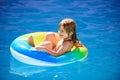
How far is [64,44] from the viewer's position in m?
3.56

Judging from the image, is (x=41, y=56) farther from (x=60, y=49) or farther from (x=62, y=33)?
(x=62, y=33)

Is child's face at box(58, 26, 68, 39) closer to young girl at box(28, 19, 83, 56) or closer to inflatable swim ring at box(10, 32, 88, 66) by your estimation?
young girl at box(28, 19, 83, 56)

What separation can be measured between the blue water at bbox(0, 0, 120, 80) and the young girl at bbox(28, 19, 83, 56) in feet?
0.81

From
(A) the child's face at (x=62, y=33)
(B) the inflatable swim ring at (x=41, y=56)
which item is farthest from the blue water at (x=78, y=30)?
(A) the child's face at (x=62, y=33)

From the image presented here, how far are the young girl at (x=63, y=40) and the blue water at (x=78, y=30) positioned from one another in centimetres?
25

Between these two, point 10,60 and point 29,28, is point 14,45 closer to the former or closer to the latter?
point 10,60

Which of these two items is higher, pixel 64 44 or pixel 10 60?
pixel 64 44

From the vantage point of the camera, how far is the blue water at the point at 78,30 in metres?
3.61

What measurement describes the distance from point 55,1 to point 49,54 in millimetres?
2948

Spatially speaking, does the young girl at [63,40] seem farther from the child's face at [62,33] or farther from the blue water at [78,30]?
the blue water at [78,30]

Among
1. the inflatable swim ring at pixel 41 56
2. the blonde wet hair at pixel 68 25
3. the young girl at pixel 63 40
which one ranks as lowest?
the inflatable swim ring at pixel 41 56

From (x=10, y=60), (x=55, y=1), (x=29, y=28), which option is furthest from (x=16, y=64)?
(x=55, y=1)

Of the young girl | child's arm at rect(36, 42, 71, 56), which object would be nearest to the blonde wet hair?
the young girl

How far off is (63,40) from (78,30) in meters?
1.28
